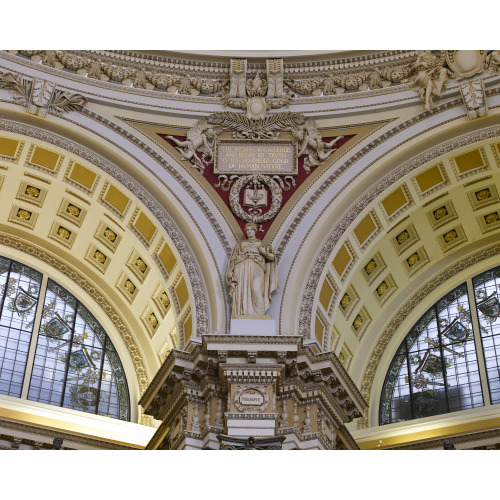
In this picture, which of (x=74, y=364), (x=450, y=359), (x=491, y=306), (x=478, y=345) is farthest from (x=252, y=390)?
(x=491, y=306)

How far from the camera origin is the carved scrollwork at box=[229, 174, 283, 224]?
67.8 ft

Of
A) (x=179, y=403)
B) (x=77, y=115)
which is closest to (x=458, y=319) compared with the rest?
(x=179, y=403)

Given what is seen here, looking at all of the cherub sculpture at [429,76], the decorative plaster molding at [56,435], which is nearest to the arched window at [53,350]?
the decorative plaster molding at [56,435]

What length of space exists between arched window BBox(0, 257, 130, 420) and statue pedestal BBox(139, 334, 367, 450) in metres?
5.46

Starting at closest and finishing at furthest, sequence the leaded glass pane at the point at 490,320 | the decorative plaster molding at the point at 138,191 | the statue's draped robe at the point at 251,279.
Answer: the statue's draped robe at the point at 251,279 < the decorative plaster molding at the point at 138,191 < the leaded glass pane at the point at 490,320

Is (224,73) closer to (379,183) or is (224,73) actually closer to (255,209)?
(255,209)

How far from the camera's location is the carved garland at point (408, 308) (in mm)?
24000

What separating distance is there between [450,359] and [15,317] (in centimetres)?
1155

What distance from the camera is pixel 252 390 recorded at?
17.9 meters

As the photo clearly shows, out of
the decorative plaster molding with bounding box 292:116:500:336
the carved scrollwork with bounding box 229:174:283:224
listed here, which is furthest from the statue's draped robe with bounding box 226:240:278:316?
the carved scrollwork with bounding box 229:174:283:224

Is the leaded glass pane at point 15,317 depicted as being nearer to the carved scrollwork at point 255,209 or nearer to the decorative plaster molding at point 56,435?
the decorative plaster molding at point 56,435

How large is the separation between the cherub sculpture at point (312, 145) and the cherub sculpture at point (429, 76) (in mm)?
2191

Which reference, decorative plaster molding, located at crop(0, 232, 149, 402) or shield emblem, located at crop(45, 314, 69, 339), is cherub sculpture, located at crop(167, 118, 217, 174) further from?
shield emblem, located at crop(45, 314, 69, 339)

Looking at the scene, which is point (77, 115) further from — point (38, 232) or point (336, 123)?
point (336, 123)
